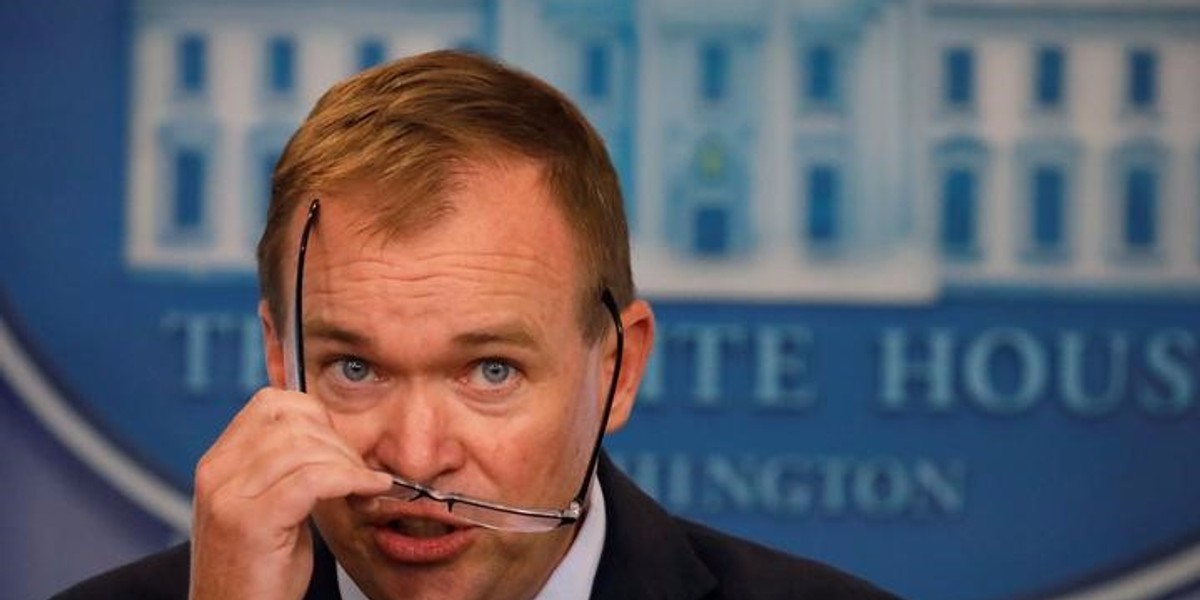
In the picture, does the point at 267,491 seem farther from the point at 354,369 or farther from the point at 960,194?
the point at 960,194

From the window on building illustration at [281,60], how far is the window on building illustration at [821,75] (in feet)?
2.84

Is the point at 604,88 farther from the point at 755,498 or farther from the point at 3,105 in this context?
the point at 3,105

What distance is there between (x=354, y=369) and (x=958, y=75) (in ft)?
5.65

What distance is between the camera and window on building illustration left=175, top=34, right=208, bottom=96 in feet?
11.9

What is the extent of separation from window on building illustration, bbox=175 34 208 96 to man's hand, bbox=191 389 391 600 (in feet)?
5.45

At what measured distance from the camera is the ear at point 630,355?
2.32 m

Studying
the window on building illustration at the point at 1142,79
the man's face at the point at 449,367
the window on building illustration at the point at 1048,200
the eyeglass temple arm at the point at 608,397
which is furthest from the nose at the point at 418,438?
the window on building illustration at the point at 1142,79

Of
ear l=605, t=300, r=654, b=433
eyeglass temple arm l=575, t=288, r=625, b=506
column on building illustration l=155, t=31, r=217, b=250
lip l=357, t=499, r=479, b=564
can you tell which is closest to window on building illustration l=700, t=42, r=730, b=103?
column on building illustration l=155, t=31, r=217, b=250

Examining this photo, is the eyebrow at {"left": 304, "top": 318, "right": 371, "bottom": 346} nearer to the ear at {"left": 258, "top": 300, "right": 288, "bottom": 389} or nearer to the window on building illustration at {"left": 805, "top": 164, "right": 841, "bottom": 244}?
the ear at {"left": 258, "top": 300, "right": 288, "bottom": 389}

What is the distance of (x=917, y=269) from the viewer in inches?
139

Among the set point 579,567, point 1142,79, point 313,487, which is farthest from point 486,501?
point 1142,79

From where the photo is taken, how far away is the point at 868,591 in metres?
2.59

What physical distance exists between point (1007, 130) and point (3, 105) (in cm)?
170

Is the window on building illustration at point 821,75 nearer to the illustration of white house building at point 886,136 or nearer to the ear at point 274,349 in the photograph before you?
the illustration of white house building at point 886,136
